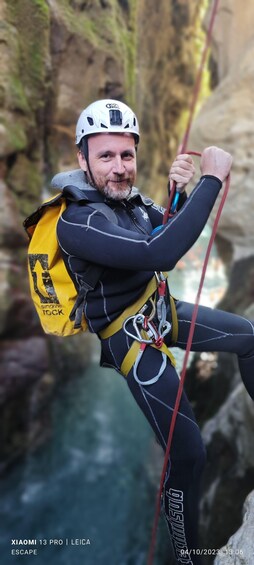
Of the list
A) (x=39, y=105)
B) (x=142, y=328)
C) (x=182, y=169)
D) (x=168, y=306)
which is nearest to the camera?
(x=182, y=169)

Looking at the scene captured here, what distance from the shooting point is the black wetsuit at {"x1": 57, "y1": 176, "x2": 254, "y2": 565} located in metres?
1.92

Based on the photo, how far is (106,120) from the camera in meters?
2.16

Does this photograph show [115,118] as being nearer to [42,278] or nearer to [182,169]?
[182,169]

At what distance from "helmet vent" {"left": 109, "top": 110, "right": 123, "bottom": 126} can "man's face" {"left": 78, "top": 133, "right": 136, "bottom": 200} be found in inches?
2.1

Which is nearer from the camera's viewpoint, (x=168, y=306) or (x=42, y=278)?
(x=42, y=278)

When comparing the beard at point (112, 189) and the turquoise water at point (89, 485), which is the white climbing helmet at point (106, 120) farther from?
the turquoise water at point (89, 485)

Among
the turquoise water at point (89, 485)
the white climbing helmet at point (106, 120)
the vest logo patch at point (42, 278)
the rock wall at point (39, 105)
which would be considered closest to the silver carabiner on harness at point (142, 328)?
the vest logo patch at point (42, 278)

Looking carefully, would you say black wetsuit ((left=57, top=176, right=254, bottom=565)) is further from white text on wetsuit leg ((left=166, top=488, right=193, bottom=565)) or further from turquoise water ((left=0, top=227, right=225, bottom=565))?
turquoise water ((left=0, top=227, right=225, bottom=565))

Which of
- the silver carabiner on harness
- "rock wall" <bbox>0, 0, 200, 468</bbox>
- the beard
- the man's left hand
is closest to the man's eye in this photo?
the beard

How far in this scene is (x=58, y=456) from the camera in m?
7.69

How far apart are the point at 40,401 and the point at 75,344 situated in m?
1.76

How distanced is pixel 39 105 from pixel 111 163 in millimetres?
3987

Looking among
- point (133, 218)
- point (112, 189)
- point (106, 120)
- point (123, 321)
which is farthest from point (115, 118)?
point (123, 321)

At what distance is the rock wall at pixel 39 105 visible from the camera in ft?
16.0
